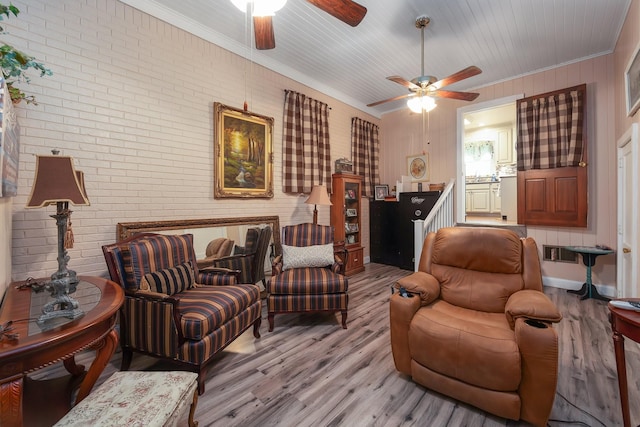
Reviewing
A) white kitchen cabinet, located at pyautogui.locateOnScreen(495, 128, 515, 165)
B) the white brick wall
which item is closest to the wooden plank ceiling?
the white brick wall

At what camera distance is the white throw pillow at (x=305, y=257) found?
301 centimetres

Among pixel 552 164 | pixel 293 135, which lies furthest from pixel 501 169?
pixel 293 135

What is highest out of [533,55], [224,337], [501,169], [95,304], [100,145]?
[533,55]

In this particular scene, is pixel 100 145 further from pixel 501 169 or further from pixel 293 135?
pixel 501 169

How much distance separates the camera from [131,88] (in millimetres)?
2523

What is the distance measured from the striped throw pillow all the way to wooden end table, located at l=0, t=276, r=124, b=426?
0.29 metres

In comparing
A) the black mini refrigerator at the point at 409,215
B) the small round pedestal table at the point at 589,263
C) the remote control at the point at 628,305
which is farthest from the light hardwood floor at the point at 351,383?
the black mini refrigerator at the point at 409,215

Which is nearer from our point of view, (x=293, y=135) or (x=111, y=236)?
(x=111, y=236)

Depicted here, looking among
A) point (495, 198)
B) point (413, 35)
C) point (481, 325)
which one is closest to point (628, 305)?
point (481, 325)

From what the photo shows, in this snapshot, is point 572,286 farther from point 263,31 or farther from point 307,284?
point 263,31

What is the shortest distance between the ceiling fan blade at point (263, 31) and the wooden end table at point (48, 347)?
199cm

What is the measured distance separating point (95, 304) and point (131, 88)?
2.07m

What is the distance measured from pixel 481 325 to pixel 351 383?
3.15ft

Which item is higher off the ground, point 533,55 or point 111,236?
point 533,55
